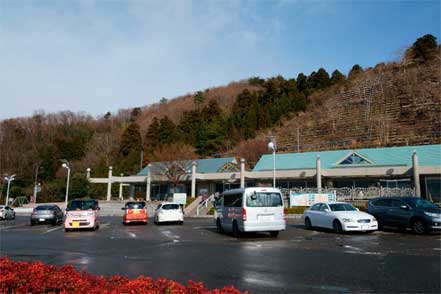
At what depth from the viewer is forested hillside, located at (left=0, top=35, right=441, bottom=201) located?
62688 mm

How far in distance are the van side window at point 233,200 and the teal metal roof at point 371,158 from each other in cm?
2262

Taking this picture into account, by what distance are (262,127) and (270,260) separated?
2714 inches

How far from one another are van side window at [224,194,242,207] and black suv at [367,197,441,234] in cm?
758

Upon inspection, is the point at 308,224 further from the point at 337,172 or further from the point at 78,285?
the point at 337,172

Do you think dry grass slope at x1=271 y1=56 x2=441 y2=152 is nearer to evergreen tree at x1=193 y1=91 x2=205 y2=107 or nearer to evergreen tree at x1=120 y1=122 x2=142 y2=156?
evergreen tree at x1=120 y1=122 x2=142 y2=156

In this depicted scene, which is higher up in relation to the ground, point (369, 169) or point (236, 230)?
point (369, 169)

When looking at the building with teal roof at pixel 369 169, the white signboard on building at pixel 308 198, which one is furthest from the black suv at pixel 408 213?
the building with teal roof at pixel 369 169

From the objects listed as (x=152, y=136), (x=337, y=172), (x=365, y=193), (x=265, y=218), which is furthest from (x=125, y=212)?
(x=152, y=136)

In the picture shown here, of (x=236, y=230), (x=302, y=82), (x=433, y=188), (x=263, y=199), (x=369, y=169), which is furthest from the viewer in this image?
(x=302, y=82)

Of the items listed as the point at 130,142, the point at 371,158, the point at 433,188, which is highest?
the point at 130,142

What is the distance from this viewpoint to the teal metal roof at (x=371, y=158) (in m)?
33.8

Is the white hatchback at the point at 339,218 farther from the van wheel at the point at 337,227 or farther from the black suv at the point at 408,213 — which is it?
the black suv at the point at 408,213

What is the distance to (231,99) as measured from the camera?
109750 millimetres

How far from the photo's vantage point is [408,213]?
53.6ft
